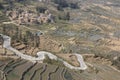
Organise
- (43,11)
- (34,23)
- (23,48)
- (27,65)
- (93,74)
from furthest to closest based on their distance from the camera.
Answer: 1. (43,11)
2. (34,23)
3. (23,48)
4. (93,74)
5. (27,65)

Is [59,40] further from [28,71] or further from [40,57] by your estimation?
[28,71]

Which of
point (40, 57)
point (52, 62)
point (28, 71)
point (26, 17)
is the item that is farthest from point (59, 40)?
point (28, 71)

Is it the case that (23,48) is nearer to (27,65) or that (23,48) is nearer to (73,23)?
(27,65)

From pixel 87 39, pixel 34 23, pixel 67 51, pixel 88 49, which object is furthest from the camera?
pixel 34 23

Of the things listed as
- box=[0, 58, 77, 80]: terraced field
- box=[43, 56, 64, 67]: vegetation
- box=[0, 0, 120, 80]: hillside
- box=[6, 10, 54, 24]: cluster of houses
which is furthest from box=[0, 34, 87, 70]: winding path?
box=[6, 10, 54, 24]: cluster of houses

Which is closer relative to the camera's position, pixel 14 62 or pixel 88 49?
pixel 14 62

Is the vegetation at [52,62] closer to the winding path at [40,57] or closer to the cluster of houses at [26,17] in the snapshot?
the winding path at [40,57]

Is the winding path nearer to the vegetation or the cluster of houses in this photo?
the vegetation

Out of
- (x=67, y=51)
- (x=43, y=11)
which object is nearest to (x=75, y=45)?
(x=67, y=51)
